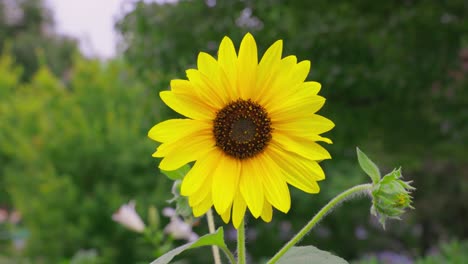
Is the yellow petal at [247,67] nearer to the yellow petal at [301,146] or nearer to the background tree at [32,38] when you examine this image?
the yellow petal at [301,146]

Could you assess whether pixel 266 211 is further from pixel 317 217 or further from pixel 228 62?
pixel 228 62

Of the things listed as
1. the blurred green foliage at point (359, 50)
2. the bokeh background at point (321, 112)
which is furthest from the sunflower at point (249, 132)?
the blurred green foliage at point (359, 50)

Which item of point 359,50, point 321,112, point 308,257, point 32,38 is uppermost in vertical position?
point 32,38

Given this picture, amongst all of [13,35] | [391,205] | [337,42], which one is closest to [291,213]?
[337,42]

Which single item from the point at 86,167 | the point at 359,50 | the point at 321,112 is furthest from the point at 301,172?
the point at 86,167

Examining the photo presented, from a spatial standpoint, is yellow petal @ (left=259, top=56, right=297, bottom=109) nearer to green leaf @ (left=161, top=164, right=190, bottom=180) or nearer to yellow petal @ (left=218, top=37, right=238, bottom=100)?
yellow petal @ (left=218, top=37, right=238, bottom=100)

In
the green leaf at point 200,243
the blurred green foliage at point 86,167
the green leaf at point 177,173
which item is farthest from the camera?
the blurred green foliage at point 86,167
